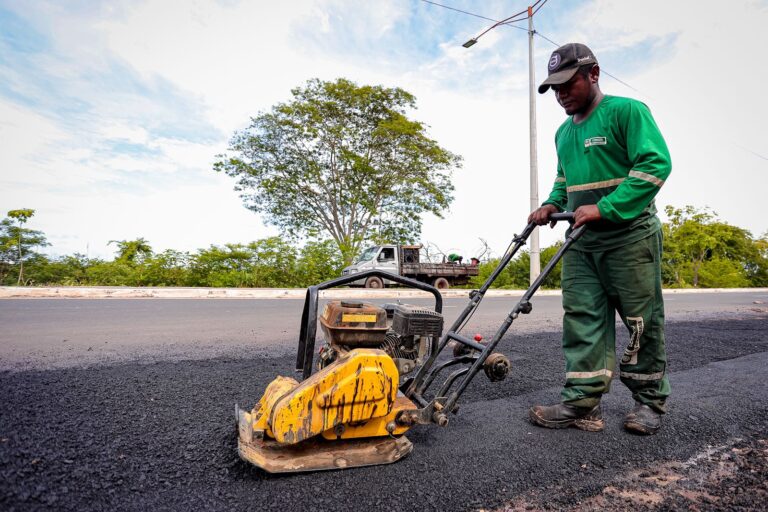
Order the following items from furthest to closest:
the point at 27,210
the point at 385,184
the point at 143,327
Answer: the point at 385,184 → the point at 27,210 → the point at 143,327

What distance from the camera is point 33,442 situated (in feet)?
6.08

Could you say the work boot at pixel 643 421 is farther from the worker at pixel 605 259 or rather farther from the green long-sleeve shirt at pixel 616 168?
the green long-sleeve shirt at pixel 616 168

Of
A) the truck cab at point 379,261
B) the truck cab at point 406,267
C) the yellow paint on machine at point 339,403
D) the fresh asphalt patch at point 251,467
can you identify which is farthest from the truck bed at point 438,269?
the yellow paint on machine at point 339,403

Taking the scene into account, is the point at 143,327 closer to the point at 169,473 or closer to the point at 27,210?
the point at 169,473

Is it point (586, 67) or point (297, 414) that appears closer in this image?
point (297, 414)

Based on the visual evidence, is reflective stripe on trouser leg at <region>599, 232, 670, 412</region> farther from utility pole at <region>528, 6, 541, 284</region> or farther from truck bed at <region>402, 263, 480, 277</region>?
truck bed at <region>402, 263, 480, 277</region>

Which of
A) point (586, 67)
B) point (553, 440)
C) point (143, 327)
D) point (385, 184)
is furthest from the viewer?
point (385, 184)

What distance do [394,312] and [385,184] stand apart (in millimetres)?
20347

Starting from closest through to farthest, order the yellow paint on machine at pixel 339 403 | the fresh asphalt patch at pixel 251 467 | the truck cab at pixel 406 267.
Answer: the fresh asphalt patch at pixel 251 467, the yellow paint on machine at pixel 339 403, the truck cab at pixel 406 267

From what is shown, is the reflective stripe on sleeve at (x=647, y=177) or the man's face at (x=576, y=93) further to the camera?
the man's face at (x=576, y=93)

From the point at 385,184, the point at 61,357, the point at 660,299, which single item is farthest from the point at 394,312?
the point at 385,184

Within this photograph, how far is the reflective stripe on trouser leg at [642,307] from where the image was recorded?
233cm

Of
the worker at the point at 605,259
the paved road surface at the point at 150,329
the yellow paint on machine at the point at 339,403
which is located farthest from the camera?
the paved road surface at the point at 150,329

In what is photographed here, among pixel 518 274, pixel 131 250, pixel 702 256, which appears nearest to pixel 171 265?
pixel 131 250
